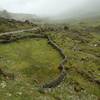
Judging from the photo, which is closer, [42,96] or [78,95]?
[42,96]

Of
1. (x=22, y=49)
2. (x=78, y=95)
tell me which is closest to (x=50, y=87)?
(x=78, y=95)

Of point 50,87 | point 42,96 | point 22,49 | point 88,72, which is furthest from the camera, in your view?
point 22,49

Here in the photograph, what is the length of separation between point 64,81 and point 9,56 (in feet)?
85.4

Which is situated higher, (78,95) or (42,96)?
(42,96)

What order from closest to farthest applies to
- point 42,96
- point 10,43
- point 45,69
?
point 42,96
point 45,69
point 10,43

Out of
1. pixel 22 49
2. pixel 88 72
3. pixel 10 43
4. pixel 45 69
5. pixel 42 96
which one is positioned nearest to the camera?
pixel 42 96

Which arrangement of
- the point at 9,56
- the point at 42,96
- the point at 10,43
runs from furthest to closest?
1. the point at 10,43
2. the point at 9,56
3. the point at 42,96

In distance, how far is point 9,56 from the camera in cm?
8631

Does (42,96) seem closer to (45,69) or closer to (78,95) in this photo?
(78,95)

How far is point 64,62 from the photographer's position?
83.4m

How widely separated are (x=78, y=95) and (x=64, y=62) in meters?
23.8

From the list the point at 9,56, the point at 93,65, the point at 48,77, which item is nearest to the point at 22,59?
the point at 9,56

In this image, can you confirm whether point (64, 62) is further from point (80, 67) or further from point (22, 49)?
point (22, 49)

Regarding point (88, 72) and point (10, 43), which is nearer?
point (88, 72)
